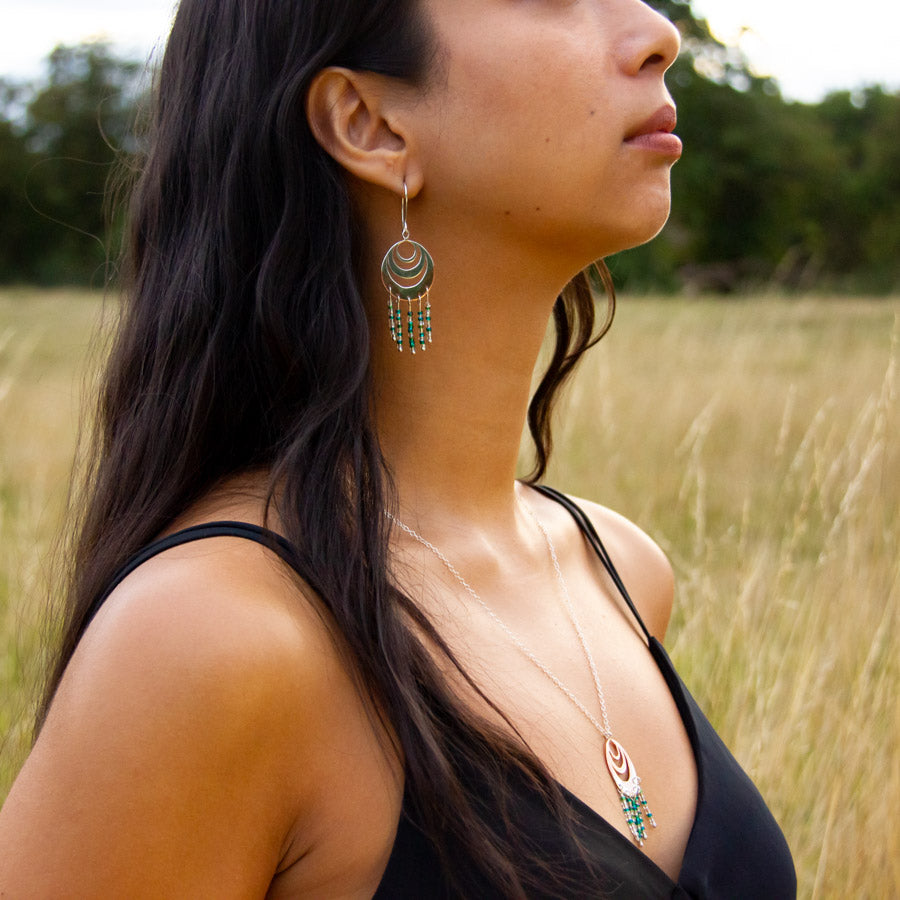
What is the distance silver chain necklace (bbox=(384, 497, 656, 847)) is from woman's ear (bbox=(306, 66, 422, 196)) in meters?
0.42

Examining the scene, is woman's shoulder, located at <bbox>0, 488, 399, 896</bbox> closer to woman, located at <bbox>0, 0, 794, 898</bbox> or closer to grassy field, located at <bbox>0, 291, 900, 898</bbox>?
woman, located at <bbox>0, 0, 794, 898</bbox>

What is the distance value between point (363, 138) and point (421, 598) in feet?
1.87

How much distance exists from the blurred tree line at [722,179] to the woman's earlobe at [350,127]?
24505 mm

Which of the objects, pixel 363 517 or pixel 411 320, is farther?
pixel 411 320

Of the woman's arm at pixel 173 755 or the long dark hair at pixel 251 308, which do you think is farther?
the long dark hair at pixel 251 308

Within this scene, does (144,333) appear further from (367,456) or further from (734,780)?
(734,780)

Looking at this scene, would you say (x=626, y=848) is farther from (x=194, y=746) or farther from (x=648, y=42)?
(x=648, y=42)

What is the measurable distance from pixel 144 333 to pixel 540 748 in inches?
27.5

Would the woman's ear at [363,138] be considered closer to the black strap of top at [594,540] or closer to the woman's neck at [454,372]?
the woman's neck at [454,372]

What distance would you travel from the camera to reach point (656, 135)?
1.27 meters

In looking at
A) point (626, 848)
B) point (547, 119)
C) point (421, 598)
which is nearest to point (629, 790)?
point (626, 848)

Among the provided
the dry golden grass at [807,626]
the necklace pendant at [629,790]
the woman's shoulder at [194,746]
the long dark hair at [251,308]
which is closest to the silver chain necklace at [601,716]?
the necklace pendant at [629,790]

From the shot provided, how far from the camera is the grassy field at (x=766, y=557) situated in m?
2.12

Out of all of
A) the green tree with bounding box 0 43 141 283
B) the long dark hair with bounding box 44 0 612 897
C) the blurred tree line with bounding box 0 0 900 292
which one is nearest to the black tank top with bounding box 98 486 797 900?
the long dark hair with bounding box 44 0 612 897
